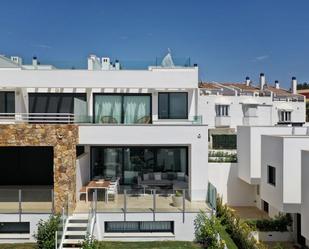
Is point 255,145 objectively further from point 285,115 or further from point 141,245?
point 285,115

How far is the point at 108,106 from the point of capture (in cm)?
2414

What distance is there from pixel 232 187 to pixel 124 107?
975 centimetres

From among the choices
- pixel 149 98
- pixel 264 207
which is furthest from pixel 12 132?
pixel 264 207

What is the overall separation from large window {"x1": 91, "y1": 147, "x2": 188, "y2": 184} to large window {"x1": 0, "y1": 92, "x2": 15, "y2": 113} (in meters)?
6.03

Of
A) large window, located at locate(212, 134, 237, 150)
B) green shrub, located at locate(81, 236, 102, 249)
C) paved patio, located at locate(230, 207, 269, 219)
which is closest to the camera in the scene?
green shrub, located at locate(81, 236, 102, 249)

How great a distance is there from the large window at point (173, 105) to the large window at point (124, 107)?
2.88 ft

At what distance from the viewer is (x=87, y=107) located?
23875 millimetres

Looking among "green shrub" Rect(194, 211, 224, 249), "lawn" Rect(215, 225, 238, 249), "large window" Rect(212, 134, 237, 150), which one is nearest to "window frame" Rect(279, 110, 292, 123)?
"large window" Rect(212, 134, 237, 150)

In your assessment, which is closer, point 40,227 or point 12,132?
point 40,227

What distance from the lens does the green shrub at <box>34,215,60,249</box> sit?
1605cm

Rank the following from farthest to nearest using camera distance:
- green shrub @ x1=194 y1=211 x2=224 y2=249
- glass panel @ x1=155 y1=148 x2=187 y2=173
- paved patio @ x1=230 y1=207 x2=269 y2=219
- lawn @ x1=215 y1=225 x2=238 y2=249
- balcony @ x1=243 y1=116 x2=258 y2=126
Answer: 1. balcony @ x1=243 y1=116 x2=258 y2=126
2. glass panel @ x1=155 y1=148 x2=187 y2=173
3. paved patio @ x1=230 y1=207 x2=269 y2=219
4. lawn @ x1=215 y1=225 x2=238 y2=249
5. green shrub @ x1=194 y1=211 x2=224 y2=249

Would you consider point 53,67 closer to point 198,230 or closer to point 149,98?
point 149,98

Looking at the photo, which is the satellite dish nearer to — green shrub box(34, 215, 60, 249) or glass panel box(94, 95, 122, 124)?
glass panel box(94, 95, 122, 124)

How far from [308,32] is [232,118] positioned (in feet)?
43.2
